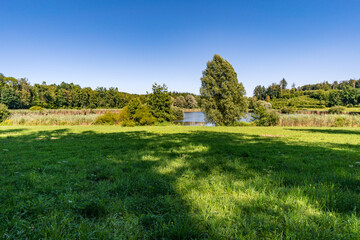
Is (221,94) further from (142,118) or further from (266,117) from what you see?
(142,118)

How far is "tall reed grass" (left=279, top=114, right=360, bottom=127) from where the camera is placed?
19078mm

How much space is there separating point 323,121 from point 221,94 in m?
13.8

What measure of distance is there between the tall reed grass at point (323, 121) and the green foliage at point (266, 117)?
2.63ft

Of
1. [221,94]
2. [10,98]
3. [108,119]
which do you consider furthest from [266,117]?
[10,98]

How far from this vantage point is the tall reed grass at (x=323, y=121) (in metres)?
19.1

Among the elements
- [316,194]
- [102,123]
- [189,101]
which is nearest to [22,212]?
[316,194]

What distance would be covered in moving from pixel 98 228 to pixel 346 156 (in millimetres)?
6422

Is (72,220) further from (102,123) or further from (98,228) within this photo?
(102,123)

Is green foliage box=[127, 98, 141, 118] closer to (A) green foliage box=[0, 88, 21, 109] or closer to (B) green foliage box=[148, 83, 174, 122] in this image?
(B) green foliage box=[148, 83, 174, 122]

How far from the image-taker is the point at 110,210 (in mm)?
2021

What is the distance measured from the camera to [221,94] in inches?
1102

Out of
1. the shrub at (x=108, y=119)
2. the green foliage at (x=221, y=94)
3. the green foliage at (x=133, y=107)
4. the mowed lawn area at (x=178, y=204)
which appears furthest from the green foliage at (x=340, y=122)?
the shrub at (x=108, y=119)

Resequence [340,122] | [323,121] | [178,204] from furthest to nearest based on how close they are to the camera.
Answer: [323,121]
[340,122]
[178,204]

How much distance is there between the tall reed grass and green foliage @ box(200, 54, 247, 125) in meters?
6.77
